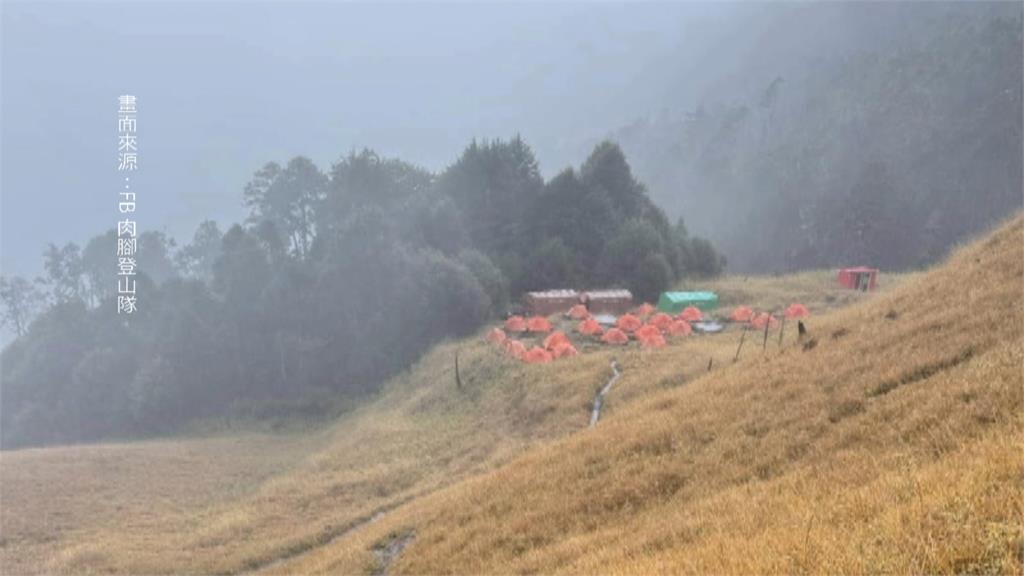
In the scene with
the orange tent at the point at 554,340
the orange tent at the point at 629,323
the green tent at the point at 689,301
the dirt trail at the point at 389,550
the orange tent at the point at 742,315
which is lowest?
the dirt trail at the point at 389,550

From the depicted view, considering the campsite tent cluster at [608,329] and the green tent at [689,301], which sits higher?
the green tent at [689,301]

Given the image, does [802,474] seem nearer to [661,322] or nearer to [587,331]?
[661,322]

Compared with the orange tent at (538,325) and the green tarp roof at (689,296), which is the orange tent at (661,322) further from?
the green tarp roof at (689,296)

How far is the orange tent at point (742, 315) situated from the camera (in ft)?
128

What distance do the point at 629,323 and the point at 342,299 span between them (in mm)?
22006

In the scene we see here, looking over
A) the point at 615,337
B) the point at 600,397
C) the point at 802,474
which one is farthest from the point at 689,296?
the point at 802,474

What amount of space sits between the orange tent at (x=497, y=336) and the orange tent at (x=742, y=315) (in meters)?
11.5

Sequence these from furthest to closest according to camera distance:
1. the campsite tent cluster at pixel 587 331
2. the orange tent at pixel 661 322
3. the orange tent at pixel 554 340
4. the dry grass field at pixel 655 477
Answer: the orange tent at pixel 661 322 → the orange tent at pixel 554 340 → the campsite tent cluster at pixel 587 331 → the dry grass field at pixel 655 477

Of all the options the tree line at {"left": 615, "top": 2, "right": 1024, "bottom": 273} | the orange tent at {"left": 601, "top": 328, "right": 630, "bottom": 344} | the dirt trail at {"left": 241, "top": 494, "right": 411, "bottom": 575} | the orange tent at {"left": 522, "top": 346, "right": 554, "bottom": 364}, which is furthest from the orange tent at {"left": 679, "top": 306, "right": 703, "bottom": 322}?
the tree line at {"left": 615, "top": 2, "right": 1024, "bottom": 273}

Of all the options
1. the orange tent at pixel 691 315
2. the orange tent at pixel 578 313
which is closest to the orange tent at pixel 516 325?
the orange tent at pixel 578 313

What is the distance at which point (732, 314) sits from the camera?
4000cm

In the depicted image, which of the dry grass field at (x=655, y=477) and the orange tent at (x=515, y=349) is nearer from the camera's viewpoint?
the dry grass field at (x=655, y=477)

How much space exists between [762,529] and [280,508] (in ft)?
62.5

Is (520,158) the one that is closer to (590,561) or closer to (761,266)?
(761,266)
